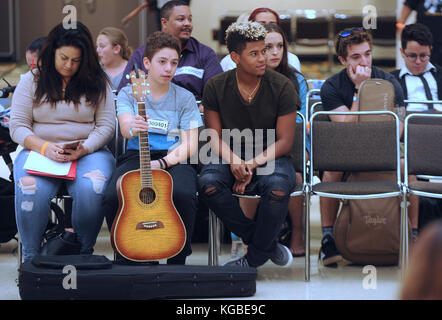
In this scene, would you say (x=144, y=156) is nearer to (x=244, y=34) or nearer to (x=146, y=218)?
(x=146, y=218)

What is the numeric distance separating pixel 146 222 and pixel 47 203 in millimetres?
494

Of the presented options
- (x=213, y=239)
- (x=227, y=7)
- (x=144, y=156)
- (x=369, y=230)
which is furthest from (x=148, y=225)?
(x=227, y=7)

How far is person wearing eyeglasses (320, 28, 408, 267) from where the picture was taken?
3830 mm

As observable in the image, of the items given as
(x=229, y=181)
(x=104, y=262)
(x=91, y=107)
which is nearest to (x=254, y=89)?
(x=229, y=181)

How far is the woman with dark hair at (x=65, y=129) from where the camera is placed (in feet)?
10.5

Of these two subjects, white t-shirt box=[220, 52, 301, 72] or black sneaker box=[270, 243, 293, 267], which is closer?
black sneaker box=[270, 243, 293, 267]

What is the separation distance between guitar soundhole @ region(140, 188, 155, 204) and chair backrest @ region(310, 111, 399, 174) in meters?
0.92

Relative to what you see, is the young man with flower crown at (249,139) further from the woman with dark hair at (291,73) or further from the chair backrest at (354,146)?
the woman with dark hair at (291,73)

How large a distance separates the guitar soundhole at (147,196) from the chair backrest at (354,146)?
3.00ft

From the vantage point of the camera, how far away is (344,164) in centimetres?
362

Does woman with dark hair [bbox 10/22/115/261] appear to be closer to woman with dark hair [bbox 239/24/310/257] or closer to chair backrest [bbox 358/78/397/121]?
woman with dark hair [bbox 239/24/310/257]

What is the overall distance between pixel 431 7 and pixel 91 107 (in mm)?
3330

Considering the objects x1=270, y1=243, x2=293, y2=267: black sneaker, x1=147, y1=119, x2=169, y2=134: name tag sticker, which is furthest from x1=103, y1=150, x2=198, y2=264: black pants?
x1=270, y1=243, x2=293, y2=267: black sneaker

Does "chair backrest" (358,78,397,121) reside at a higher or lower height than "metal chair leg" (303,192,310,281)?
higher
